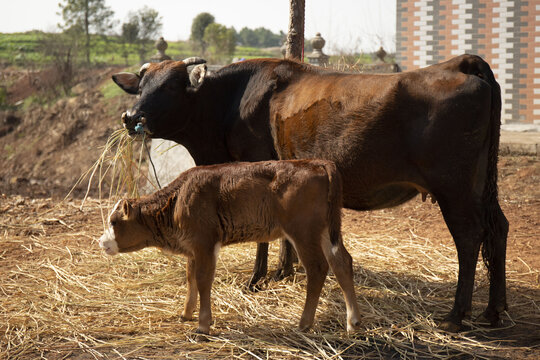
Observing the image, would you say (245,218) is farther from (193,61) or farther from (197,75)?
(193,61)

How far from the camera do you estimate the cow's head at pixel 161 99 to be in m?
6.38

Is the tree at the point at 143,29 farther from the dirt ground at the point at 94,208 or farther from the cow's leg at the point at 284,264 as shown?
the cow's leg at the point at 284,264

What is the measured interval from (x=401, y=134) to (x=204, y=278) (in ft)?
6.66

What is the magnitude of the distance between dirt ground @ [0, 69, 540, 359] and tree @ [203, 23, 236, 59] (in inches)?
540

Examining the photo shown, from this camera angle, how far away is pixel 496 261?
557 centimetres

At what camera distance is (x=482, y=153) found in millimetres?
5379

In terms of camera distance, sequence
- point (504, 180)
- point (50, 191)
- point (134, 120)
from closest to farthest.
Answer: point (134, 120), point (504, 180), point (50, 191)

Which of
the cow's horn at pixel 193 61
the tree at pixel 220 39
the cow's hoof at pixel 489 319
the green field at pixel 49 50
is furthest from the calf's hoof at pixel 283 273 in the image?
the tree at pixel 220 39

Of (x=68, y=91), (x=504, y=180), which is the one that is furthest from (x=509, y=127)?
(x=68, y=91)

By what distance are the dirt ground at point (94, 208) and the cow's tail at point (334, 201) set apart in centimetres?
145

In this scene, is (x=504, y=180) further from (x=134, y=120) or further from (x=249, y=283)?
(x=134, y=120)

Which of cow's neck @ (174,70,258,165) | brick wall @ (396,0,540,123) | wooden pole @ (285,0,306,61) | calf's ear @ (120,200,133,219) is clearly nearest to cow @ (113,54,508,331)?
cow's neck @ (174,70,258,165)

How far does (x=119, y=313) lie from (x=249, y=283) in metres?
1.39

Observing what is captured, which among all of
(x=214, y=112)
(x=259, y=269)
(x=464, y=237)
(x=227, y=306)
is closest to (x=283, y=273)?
(x=259, y=269)
